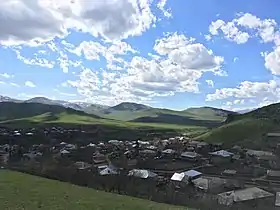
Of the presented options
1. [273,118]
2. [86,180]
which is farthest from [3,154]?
[273,118]

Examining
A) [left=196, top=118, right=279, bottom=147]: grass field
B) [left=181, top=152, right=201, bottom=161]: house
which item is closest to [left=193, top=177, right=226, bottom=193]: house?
[left=181, top=152, right=201, bottom=161]: house

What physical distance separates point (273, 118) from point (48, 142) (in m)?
86.0

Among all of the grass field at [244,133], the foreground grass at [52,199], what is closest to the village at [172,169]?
the grass field at [244,133]

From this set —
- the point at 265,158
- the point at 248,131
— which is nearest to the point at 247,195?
the point at 265,158

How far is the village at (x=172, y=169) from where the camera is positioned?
4262cm

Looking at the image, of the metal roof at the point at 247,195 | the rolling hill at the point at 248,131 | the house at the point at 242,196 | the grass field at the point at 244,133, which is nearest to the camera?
the house at the point at 242,196

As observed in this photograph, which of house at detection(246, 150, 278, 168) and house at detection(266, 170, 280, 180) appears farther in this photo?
house at detection(246, 150, 278, 168)

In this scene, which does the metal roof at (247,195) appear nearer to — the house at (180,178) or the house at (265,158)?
the house at (180,178)

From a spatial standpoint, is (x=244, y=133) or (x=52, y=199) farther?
(x=244, y=133)

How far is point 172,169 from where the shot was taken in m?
84.4

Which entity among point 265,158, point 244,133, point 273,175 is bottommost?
point 273,175

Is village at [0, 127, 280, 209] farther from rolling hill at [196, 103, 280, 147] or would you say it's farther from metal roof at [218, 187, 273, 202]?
rolling hill at [196, 103, 280, 147]

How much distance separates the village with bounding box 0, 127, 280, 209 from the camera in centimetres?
4262

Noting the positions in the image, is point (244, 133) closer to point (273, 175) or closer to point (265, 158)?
point (265, 158)
